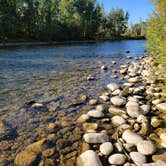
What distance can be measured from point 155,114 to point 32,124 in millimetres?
2828

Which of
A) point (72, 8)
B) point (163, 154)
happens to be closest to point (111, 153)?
point (163, 154)

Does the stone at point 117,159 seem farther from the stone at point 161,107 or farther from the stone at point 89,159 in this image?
the stone at point 161,107

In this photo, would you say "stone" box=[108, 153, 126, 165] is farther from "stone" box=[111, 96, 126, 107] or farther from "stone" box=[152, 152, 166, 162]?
"stone" box=[111, 96, 126, 107]

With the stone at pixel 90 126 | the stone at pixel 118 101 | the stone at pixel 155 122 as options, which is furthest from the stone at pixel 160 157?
the stone at pixel 118 101

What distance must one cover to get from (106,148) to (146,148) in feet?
2.08

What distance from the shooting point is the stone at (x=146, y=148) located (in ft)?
9.87

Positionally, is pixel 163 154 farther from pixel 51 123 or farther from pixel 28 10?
pixel 28 10

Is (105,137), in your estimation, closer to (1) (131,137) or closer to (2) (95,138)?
(2) (95,138)

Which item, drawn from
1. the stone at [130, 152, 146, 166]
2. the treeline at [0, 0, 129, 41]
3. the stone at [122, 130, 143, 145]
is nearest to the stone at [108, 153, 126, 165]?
the stone at [130, 152, 146, 166]

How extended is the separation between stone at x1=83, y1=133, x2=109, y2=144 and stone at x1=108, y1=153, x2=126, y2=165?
0.49 meters

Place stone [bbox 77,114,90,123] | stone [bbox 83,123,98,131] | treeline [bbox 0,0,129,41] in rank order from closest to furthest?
stone [bbox 83,123,98,131]
stone [bbox 77,114,90,123]
treeline [bbox 0,0,129,41]

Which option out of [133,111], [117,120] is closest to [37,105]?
[117,120]

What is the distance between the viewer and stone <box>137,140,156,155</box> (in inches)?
118

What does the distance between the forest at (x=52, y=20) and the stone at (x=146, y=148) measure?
27.1 metres
